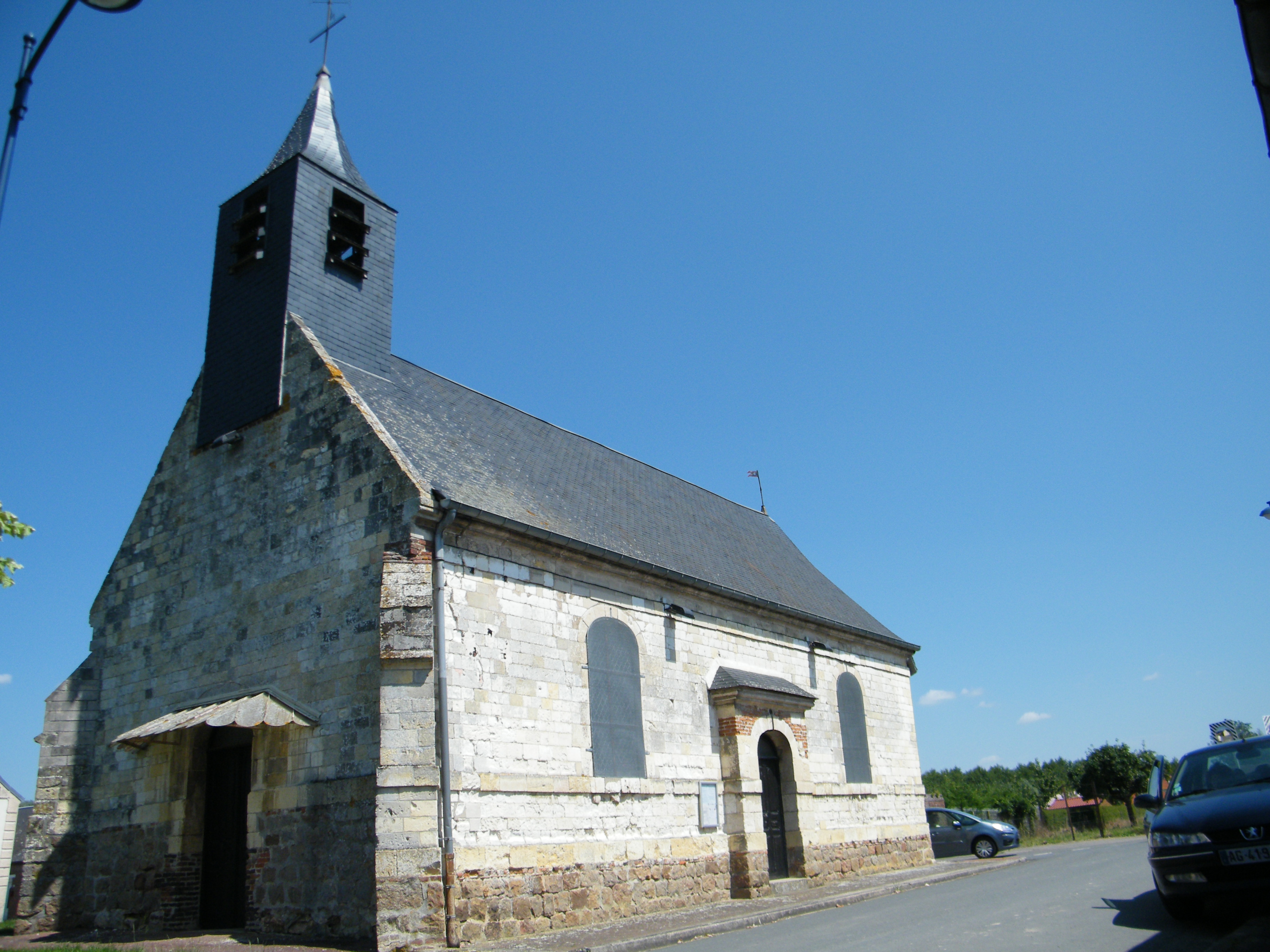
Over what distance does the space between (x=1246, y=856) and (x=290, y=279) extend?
42.3 ft

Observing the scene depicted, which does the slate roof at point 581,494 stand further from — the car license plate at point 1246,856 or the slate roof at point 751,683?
the car license plate at point 1246,856

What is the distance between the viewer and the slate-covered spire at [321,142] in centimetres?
1466

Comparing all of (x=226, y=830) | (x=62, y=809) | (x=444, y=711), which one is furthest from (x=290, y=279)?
(x=62, y=809)

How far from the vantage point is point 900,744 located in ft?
61.7

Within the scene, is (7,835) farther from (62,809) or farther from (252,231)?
(252,231)

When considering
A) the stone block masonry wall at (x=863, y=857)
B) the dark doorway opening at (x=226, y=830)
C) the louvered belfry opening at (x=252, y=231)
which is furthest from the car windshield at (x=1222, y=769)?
the louvered belfry opening at (x=252, y=231)

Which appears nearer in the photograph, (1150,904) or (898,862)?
(1150,904)

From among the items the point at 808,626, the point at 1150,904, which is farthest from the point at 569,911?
the point at 808,626

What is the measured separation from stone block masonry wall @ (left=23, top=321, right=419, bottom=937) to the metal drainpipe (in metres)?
0.46

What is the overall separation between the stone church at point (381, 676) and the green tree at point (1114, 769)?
21.9 meters

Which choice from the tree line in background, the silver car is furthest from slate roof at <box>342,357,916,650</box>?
the tree line in background

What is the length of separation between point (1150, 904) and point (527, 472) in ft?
31.2

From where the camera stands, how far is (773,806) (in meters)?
14.9

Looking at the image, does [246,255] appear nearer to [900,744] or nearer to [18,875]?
[18,875]
